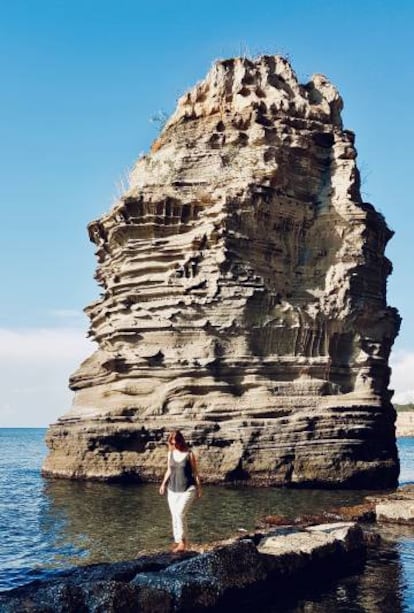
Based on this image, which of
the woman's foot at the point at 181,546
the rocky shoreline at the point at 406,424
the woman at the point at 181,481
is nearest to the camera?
the woman's foot at the point at 181,546

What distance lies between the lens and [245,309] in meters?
28.6

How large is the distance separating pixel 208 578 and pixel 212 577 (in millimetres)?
82

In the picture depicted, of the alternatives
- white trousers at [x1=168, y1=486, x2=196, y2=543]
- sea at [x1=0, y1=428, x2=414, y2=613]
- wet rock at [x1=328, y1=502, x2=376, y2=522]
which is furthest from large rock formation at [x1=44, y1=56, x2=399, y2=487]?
white trousers at [x1=168, y1=486, x2=196, y2=543]

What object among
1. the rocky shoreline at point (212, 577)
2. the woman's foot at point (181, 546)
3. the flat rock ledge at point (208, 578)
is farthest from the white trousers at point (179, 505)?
the flat rock ledge at point (208, 578)

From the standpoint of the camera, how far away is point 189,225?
30234 millimetres

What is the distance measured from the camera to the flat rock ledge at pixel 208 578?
27.1 feet

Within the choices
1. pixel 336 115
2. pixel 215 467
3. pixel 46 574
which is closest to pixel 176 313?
pixel 215 467

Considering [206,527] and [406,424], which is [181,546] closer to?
[206,527]

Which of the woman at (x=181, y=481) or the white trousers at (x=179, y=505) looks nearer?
the white trousers at (x=179, y=505)

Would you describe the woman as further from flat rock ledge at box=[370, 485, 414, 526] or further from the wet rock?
flat rock ledge at box=[370, 485, 414, 526]

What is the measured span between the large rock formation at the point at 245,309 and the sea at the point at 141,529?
1.89 metres

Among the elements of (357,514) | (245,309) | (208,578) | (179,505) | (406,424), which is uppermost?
(406,424)

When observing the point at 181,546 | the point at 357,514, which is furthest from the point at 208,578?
the point at 357,514

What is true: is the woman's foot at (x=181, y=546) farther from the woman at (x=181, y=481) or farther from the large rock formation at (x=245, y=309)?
the large rock formation at (x=245, y=309)
